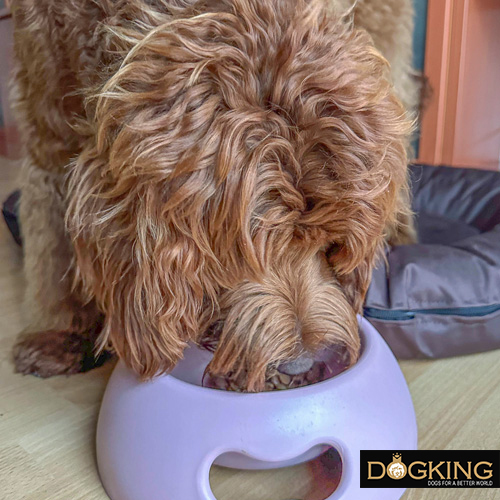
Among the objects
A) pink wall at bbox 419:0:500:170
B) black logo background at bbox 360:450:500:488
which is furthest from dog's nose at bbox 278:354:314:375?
pink wall at bbox 419:0:500:170

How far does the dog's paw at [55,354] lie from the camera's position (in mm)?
1378

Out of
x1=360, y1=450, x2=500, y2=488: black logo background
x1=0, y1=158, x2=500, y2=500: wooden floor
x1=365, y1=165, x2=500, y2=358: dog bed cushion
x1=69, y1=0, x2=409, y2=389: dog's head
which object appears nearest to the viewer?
x1=69, y1=0, x2=409, y2=389: dog's head

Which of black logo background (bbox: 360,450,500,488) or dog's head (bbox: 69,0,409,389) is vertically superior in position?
dog's head (bbox: 69,0,409,389)

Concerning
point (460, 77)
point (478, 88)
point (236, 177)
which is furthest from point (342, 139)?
point (478, 88)

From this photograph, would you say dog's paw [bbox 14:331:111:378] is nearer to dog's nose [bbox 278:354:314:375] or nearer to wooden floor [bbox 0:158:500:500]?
wooden floor [bbox 0:158:500:500]

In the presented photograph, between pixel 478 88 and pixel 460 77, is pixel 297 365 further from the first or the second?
pixel 478 88

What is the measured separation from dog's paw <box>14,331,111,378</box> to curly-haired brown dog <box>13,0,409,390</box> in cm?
45

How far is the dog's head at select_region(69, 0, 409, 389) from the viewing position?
2.59 feet

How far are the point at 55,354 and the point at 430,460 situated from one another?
3.01 feet

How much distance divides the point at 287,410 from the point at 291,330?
13 centimetres

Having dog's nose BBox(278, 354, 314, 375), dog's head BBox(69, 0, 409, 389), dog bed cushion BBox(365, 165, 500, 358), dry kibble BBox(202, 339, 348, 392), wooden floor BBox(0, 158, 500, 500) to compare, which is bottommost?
wooden floor BBox(0, 158, 500, 500)

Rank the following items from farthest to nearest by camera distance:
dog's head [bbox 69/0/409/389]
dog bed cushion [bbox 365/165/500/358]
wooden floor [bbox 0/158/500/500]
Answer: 1. dog bed cushion [bbox 365/165/500/358]
2. wooden floor [bbox 0/158/500/500]
3. dog's head [bbox 69/0/409/389]

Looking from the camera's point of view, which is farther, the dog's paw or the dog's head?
the dog's paw

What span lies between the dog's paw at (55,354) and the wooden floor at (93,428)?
0.02m
